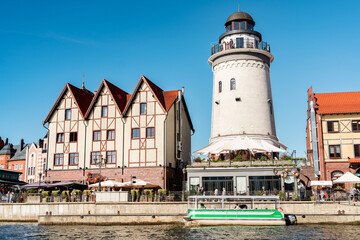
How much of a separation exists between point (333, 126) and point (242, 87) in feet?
36.3

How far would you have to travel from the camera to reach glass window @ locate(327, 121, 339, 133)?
1802 inches

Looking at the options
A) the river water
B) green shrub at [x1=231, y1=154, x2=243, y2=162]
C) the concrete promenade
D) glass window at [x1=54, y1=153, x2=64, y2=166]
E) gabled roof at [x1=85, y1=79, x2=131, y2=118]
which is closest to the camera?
the river water

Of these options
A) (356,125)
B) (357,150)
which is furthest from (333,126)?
(357,150)

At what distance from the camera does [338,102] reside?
4728cm

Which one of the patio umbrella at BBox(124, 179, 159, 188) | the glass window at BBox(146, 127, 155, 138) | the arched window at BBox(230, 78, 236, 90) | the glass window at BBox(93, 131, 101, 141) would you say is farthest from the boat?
the glass window at BBox(93, 131, 101, 141)

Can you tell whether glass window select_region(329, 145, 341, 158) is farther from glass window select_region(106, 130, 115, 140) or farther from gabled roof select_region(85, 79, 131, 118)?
glass window select_region(106, 130, 115, 140)

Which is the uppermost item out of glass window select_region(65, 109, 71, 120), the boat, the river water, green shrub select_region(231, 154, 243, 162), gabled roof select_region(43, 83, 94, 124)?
gabled roof select_region(43, 83, 94, 124)

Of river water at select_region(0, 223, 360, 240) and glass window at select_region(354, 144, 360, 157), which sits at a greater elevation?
glass window at select_region(354, 144, 360, 157)

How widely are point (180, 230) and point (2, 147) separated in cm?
7559

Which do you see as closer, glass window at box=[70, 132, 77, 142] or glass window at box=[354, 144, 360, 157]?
glass window at box=[354, 144, 360, 157]

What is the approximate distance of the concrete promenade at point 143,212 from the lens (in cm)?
3306

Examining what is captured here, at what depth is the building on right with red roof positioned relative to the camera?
44.5 meters

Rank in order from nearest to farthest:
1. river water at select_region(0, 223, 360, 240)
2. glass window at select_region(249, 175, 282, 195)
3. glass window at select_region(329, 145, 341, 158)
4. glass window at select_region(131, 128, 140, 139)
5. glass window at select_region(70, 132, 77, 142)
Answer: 1. river water at select_region(0, 223, 360, 240)
2. glass window at select_region(249, 175, 282, 195)
3. glass window at select_region(329, 145, 341, 158)
4. glass window at select_region(131, 128, 140, 139)
5. glass window at select_region(70, 132, 77, 142)

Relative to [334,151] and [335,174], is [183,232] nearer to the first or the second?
[335,174]
